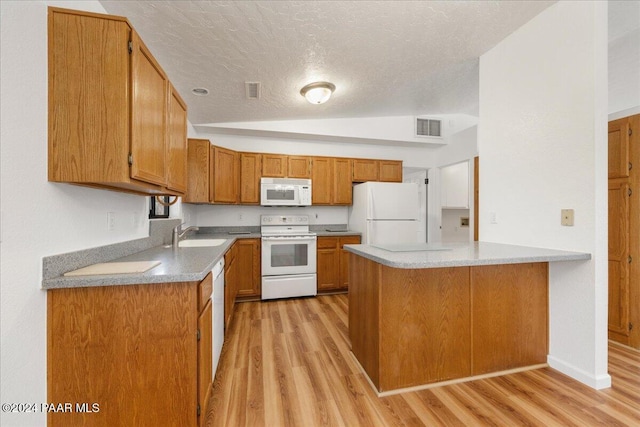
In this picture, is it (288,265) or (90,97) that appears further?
(288,265)

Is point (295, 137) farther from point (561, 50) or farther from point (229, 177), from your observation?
point (561, 50)

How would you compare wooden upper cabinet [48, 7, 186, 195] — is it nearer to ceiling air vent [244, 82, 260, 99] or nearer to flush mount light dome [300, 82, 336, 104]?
ceiling air vent [244, 82, 260, 99]

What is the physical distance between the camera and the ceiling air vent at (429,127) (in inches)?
175

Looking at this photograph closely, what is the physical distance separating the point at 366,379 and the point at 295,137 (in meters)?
3.36

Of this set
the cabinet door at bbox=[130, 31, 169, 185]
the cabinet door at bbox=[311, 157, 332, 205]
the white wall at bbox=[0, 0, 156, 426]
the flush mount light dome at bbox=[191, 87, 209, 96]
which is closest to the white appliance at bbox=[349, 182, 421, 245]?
the cabinet door at bbox=[311, 157, 332, 205]

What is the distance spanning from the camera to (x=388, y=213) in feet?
13.0

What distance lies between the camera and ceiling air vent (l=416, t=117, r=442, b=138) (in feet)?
14.6

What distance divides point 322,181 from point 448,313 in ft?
9.02

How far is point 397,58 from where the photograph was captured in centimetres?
242

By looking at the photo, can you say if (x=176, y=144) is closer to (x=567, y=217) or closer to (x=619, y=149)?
(x=567, y=217)

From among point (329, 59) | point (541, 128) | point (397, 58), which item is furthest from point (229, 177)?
point (541, 128)

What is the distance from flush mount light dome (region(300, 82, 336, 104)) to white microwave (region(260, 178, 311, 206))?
1384mm

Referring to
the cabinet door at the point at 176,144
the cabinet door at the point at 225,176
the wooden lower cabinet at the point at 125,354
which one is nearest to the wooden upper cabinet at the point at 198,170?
the cabinet door at the point at 225,176

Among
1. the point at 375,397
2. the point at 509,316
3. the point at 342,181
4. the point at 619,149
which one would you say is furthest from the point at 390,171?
the point at 375,397
